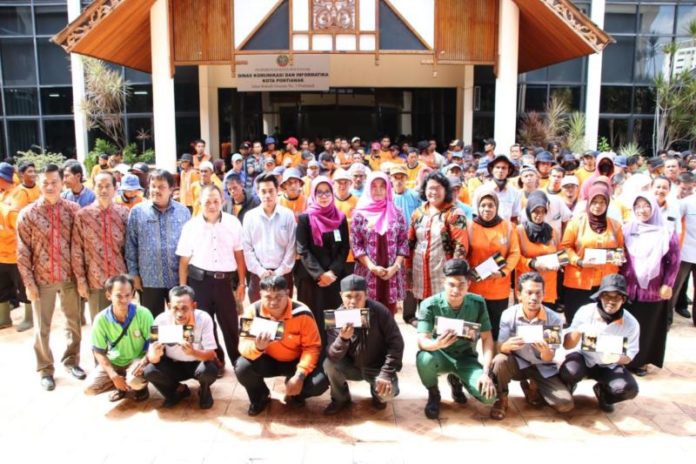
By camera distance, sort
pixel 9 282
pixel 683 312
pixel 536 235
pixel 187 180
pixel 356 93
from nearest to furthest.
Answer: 1. pixel 536 235
2. pixel 9 282
3. pixel 683 312
4. pixel 187 180
5. pixel 356 93

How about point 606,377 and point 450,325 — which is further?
point 606,377

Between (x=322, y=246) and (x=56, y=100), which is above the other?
(x=56, y=100)

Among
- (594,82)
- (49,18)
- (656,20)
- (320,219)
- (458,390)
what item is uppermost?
(49,18)

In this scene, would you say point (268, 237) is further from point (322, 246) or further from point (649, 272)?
point (649, 272)

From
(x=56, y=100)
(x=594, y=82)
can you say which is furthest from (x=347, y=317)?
(x=56, y=100)

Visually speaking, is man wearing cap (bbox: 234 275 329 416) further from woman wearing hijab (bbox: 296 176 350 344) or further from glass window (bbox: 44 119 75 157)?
glass window (bbox: 44 119 75 157)

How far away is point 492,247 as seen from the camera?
191 inches

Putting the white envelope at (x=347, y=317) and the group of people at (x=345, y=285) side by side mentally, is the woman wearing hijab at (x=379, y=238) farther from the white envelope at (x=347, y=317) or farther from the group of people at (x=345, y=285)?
the white envelope at (x=347, y=317)

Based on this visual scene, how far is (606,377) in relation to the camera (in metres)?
4.18

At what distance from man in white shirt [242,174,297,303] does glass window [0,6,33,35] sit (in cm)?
1426

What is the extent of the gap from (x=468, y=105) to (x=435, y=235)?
10780 millimetres

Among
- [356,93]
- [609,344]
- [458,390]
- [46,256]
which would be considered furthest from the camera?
[356,93]

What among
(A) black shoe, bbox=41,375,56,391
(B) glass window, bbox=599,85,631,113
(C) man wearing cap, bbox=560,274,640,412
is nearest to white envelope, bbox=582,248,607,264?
(C) man wearing cap, bbox=560,274,640,412

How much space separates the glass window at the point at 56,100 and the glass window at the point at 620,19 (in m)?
14.6
